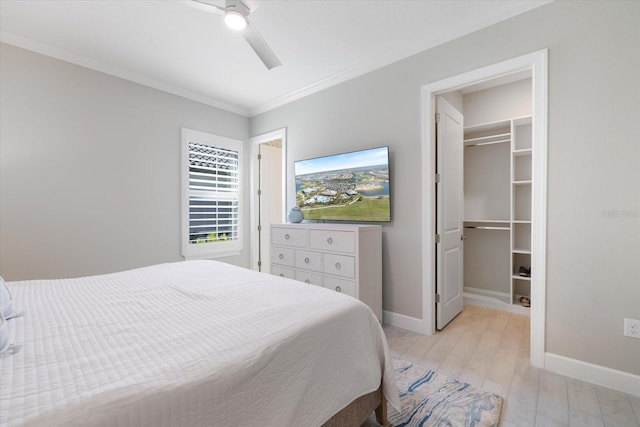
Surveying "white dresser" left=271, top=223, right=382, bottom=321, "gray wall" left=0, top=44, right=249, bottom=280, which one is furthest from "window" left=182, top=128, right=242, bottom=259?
"white dresser" left=271, top=223, right=382, bottom=321

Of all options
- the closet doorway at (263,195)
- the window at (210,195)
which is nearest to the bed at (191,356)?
the window at (210,195)

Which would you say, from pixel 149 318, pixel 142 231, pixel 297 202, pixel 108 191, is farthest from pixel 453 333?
pixel 108 191

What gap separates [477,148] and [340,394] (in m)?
3.60

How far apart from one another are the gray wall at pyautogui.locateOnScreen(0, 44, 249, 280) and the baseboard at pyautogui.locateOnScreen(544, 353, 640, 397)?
12.5 ft

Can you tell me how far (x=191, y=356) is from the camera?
0.83m

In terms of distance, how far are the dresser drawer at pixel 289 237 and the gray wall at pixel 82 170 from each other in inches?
50.4

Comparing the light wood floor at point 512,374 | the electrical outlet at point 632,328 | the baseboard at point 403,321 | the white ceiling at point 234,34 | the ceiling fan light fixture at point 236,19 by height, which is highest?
the white ceiling at point 234,34

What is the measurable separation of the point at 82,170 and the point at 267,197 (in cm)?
235

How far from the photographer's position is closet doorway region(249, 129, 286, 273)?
4.30 metres

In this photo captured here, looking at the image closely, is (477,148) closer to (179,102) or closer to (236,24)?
(236,24)

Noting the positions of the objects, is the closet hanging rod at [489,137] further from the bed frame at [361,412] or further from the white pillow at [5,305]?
the white pillow at [5,305]

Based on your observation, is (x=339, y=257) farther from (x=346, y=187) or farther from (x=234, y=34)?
(x=234, y=34)

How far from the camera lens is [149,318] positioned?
1.13m

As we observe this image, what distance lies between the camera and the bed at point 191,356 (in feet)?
2.19
